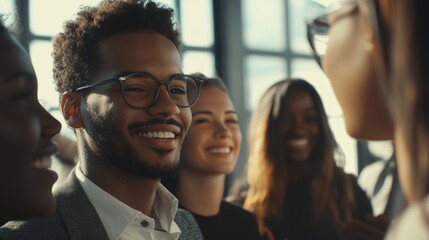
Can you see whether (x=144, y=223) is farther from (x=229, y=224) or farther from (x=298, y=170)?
(x=298, y=170)

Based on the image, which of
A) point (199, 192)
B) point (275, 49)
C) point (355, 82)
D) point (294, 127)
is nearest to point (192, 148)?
point (199, 192)

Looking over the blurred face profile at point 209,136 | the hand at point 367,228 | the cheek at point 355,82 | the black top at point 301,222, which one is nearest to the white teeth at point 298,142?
the black top at point 301,222

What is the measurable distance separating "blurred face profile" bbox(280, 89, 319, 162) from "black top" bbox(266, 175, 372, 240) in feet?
0.55

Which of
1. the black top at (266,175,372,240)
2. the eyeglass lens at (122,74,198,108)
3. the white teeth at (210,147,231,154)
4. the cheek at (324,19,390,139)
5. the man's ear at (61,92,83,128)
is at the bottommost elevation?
the black top at (266,175,372,240)

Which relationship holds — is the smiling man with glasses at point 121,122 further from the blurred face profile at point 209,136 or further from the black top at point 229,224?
the blurred face profile at point 209,136

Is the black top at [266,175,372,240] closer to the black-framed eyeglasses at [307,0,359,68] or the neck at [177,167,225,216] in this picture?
the neck at [177,167,225,216]

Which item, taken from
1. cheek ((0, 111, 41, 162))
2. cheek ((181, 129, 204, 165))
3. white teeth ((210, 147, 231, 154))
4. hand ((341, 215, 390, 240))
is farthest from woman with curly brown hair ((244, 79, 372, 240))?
cheek ((0, 111, 41, 162))

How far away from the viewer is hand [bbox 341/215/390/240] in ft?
6.95

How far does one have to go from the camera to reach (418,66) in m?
0.95

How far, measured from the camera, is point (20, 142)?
1.52 metres

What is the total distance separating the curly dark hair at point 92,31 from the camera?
2150 millimetres

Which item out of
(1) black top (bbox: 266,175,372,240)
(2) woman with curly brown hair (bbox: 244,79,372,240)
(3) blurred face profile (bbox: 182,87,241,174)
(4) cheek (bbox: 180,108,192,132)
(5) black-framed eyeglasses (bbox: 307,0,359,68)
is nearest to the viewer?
(5) black-framed eyeglasses (bbox: 307,0,359,68)

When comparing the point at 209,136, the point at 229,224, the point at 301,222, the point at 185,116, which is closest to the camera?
the point at 185,116

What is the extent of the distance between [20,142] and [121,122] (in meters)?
0.53
